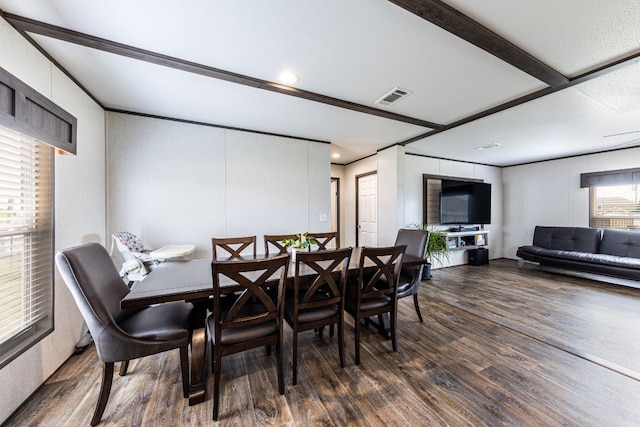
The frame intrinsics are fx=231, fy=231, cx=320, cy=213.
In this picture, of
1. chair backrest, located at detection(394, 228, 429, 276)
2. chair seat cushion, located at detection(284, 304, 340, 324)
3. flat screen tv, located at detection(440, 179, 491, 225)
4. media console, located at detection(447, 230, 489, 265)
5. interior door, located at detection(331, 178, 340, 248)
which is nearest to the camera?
chair seat cushion, located at detection(284, 304, 340, 324)

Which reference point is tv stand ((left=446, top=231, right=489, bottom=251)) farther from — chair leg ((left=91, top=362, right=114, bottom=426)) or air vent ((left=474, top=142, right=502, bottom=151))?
chair leg ((left=91, top=362, right=114, bottom=426))

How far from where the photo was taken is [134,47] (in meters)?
1.77

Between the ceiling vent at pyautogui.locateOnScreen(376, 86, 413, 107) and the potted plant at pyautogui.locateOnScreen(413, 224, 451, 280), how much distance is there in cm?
279

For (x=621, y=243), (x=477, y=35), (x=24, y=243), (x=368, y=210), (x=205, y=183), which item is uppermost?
(x=477, y=35)

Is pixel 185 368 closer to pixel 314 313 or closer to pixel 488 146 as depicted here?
pixel 314 313

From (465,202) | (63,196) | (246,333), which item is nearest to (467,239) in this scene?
(465,202)

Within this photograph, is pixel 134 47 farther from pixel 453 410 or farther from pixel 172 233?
pixel 453 410

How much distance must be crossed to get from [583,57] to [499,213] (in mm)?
5281

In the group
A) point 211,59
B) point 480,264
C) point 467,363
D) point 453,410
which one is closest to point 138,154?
point 211,59

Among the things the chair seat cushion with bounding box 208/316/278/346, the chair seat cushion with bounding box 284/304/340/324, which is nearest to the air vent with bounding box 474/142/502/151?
the chair seat cushion with bounding box 284/304/340/324

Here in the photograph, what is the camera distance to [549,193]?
5430 mm

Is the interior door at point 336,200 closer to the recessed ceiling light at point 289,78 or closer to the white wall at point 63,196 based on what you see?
the recessed ceiling light at point 289,78

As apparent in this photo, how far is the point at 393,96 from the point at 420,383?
2724 mm

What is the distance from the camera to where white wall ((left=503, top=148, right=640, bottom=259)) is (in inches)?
184
